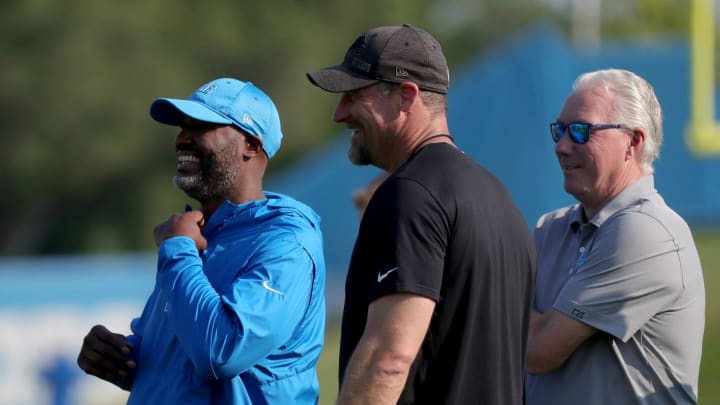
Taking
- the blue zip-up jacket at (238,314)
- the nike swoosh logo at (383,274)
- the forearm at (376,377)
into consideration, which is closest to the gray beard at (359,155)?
the blue zip-up jacket at (238,314)

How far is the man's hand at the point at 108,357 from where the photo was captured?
339 cm

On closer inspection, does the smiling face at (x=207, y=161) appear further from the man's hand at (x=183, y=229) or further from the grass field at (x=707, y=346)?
the grass field at (x=707, y=346)

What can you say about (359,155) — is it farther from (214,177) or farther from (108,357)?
(108,357)

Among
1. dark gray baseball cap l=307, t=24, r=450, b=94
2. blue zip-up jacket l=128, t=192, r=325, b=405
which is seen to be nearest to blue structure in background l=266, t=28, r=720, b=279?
blue zip-up jacket l=128, t=192, r=325, b=405

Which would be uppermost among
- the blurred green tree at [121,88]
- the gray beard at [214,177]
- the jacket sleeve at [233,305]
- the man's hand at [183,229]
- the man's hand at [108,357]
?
the blurred green tree at [121,88]

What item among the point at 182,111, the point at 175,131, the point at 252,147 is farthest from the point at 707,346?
the point at 175,131

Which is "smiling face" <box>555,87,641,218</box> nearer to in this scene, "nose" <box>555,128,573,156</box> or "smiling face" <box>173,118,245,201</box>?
"nose" <box>555,128,573,156</box>

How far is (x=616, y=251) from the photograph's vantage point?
3.36m

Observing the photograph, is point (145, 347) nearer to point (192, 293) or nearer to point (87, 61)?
point (192, 293)

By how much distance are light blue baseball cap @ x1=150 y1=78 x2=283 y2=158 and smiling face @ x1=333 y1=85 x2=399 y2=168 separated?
1.33 ft

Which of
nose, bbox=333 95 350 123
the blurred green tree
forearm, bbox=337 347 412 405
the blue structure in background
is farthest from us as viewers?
the blurred green tree

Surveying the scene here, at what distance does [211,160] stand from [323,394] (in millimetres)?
7181

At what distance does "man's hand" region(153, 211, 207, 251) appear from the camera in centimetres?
331

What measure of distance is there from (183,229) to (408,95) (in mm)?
748
